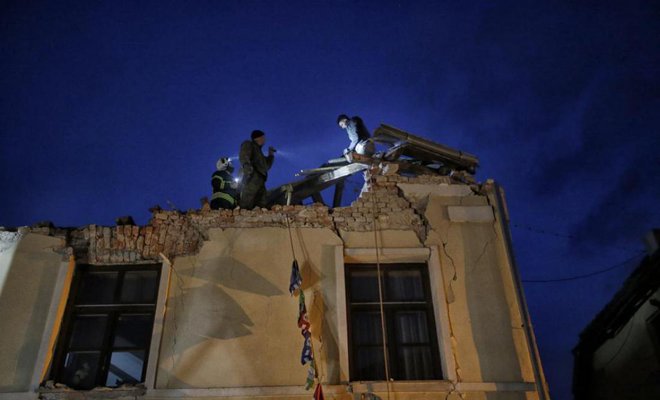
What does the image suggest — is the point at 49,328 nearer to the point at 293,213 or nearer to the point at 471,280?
the point at 293,213

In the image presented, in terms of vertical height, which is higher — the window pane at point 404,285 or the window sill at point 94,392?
the window pane at point 404,285

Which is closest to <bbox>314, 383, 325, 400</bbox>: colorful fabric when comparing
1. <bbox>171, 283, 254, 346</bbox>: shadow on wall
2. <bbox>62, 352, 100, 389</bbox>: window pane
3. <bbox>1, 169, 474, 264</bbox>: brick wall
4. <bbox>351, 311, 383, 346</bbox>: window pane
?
<bbox>351, 311, 383, 346</bbox>: window pane

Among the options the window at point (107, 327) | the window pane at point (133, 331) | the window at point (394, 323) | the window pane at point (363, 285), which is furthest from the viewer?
the window pane at point (363, 285)

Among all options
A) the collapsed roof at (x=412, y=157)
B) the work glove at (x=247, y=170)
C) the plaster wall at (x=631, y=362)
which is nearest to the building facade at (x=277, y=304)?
the collapsed roof at (x=412, y=157)

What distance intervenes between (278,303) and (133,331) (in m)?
2.16

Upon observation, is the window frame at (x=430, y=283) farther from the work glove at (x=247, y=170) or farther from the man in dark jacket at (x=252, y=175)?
the work glove at (x=247, y=170)

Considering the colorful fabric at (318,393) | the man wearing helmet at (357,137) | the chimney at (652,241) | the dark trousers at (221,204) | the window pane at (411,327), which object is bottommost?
the colorful fabric at (318,393)

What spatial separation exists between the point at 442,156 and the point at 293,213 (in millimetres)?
3085

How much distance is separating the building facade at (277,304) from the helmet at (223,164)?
170 cm

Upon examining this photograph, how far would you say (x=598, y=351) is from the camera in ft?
A: 40.8

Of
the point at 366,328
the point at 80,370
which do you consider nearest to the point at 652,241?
the point at 366,328

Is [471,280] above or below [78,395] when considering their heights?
above

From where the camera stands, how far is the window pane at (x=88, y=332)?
7016 mm

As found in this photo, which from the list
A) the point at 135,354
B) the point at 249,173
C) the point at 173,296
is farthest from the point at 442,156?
the point at 135,354
